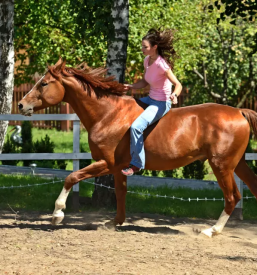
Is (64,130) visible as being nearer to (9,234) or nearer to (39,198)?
(39,198)

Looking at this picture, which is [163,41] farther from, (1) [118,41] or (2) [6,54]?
(2) [6,54]

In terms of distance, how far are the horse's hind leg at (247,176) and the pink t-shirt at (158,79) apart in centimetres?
154

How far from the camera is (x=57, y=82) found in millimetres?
7594

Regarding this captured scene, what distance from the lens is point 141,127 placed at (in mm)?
7449

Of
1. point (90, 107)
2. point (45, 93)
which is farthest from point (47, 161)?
point (45, 93)

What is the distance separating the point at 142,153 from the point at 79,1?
11.7 feet

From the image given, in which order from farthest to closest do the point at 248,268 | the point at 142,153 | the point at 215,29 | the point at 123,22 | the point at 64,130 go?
the point at 64,130
the point at 215,29
the point at 123,22
the point at 142,153
the point at 248,268

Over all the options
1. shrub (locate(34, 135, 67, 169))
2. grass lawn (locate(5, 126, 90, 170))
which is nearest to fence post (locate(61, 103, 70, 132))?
grass lawn (locate(5, 126, 90, 170))

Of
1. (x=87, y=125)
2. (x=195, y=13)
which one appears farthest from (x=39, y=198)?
(x=195, y=13)

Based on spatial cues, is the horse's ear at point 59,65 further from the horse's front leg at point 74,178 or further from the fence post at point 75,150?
the fence post at point 75,150

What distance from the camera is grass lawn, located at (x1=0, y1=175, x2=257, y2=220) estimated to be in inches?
372

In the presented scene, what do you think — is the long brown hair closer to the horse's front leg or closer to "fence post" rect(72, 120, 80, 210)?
the horse's front leg

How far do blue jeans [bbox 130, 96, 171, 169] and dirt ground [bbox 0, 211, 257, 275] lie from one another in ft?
3.37

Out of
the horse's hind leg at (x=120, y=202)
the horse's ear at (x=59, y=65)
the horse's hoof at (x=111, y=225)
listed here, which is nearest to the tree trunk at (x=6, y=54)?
the horse's ear at (x=59, y=65)
